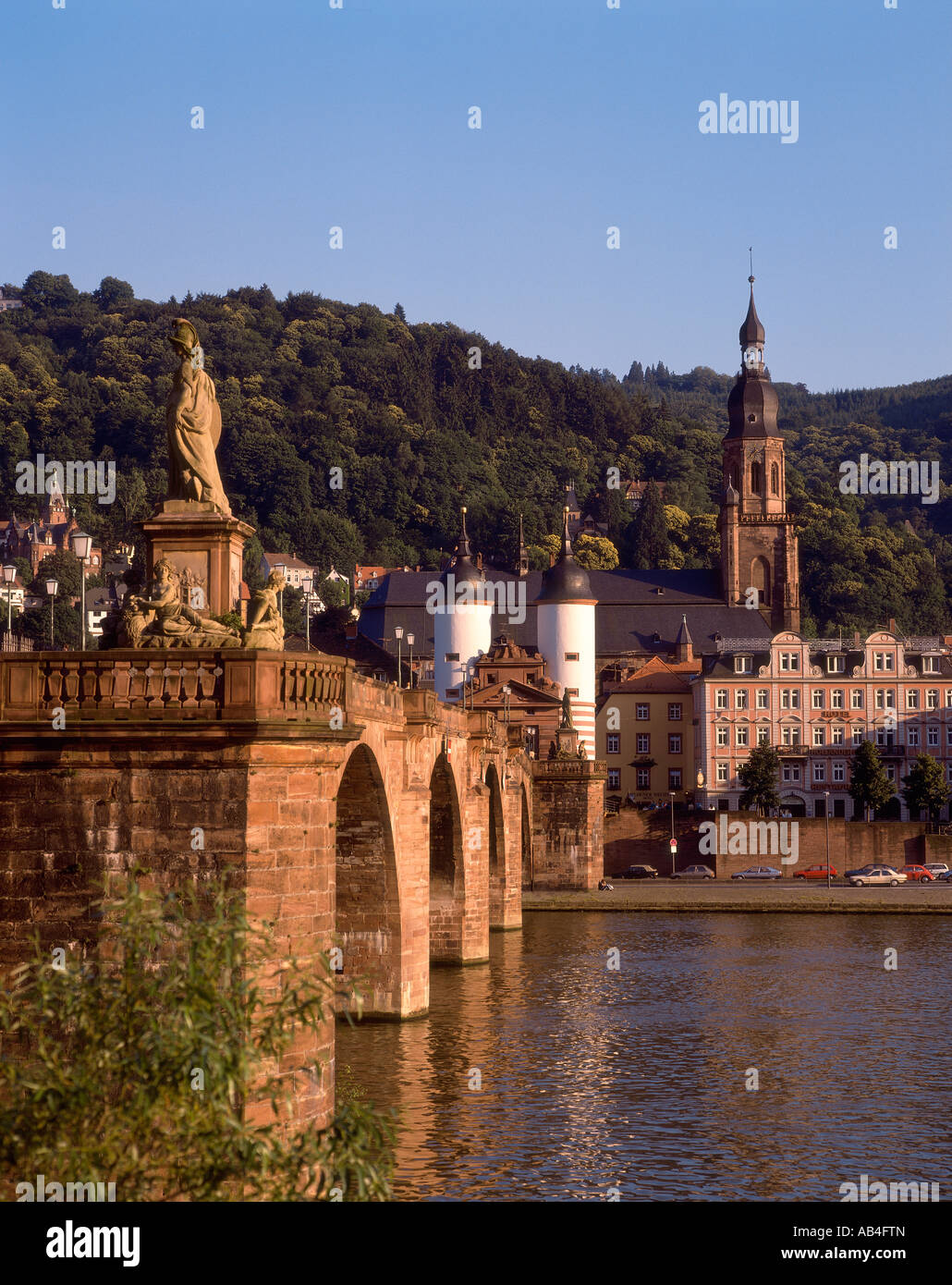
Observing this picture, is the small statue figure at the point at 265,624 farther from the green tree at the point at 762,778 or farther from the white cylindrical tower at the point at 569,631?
the white cylindrical tower at the point at 569,631

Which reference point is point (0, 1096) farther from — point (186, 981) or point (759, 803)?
point (759, 803)

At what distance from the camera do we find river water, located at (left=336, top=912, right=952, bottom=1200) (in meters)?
28.1

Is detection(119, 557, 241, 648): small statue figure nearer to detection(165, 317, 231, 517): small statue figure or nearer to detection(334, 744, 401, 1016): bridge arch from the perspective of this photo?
detection(165, 317, 231, 517): small statue figure

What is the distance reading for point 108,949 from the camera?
69.0 feet

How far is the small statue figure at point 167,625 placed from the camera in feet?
73.7

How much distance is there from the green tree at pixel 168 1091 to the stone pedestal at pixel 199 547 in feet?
43.5

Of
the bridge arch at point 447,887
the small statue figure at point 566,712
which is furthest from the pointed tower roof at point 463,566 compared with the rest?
the bridge arch at point 447,887

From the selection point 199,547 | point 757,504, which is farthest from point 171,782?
point 757,504

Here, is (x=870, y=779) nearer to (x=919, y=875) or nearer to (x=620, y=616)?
(x=919, y=875)

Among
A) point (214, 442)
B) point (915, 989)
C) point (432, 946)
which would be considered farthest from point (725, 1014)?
point (214, 442)

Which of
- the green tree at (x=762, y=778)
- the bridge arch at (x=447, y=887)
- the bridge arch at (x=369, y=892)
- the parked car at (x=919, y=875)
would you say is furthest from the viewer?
the green tree at (x=762, y=778)

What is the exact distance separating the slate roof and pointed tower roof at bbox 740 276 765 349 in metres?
24.1

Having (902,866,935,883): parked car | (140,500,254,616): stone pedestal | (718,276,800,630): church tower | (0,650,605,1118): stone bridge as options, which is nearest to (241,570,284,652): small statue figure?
(0,650,605,1118): stone bridge

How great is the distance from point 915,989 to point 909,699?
237 ft
